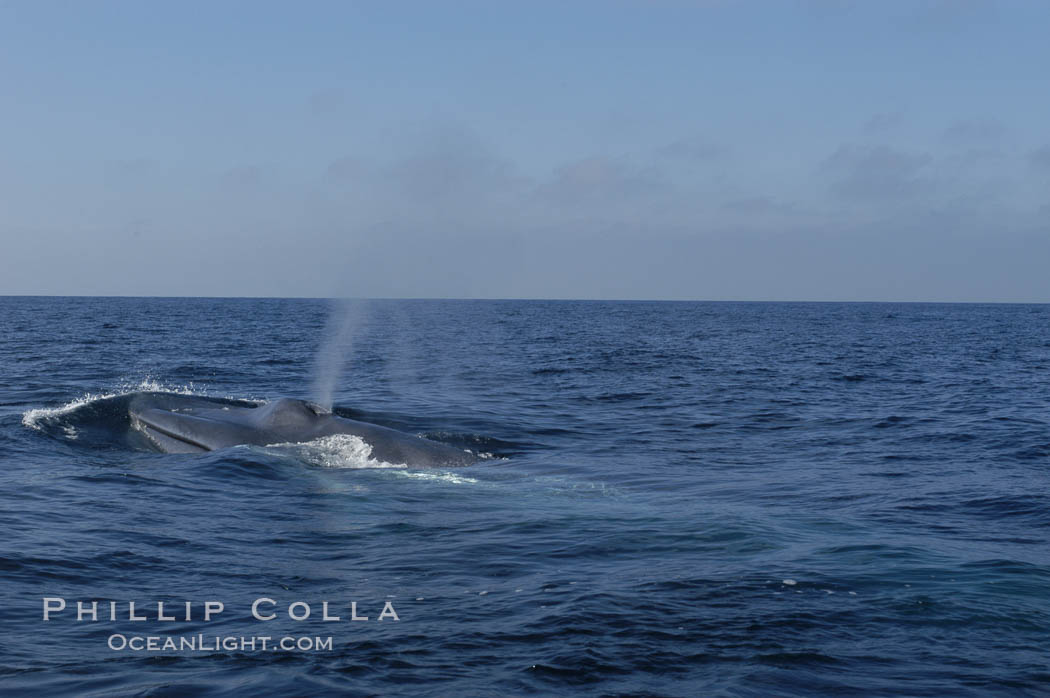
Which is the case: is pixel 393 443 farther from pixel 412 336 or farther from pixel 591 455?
pixel 412 336

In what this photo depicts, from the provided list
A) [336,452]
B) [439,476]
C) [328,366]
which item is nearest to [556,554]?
[439,476]

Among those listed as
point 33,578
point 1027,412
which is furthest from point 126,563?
point 1027,412

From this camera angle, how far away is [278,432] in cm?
1869

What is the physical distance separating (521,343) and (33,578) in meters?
56.0

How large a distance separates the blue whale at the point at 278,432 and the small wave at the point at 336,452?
0.44ft

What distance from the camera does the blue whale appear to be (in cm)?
1792

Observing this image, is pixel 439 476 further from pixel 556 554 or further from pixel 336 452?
pixel 556 554

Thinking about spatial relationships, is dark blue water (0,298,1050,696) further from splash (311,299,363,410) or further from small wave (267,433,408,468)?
splash (311,299,363,410)

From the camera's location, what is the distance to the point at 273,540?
40.5ft

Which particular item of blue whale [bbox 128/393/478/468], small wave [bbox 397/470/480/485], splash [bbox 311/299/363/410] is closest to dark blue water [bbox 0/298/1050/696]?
small wave [bbox 397/470/480/485]

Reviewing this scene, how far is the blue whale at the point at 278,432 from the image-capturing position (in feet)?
58.8

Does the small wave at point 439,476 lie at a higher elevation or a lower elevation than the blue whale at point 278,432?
lower

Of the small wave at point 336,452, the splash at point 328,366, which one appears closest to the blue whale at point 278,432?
the small wave at point 336,452

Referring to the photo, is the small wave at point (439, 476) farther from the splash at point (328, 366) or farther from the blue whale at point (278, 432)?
the splash at point (328, 366)
